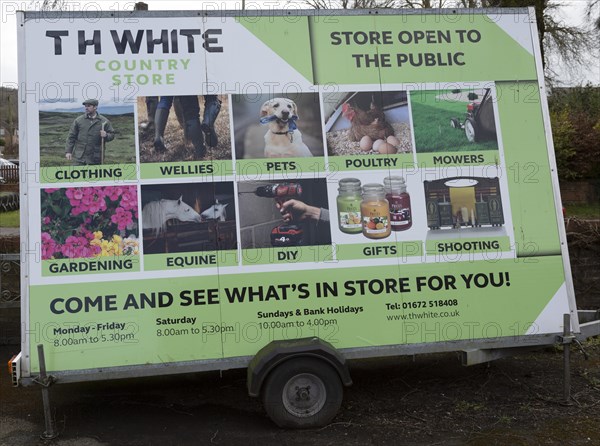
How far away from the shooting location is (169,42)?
16.2ft

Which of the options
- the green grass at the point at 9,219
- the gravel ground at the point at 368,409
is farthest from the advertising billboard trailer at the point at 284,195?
the green grass at the point at 9,219

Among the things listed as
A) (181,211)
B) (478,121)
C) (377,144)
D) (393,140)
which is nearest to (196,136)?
(181,211)

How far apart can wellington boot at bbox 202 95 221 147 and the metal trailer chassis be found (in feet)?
5.83

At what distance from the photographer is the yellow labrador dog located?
4.96 m

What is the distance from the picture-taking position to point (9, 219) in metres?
12.9

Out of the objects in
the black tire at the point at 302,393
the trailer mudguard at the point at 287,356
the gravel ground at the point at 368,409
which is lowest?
the gravel ground at the point at 368,409

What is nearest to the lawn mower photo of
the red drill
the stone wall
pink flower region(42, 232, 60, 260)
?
the red drill

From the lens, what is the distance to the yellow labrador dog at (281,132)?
496cm

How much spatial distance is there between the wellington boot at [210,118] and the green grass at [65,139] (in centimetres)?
60

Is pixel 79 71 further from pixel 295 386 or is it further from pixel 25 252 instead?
pixel 295 386

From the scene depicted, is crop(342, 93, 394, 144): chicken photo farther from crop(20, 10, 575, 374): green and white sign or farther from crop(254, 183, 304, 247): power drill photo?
crop(254, 183, 304, 247): power drill photo

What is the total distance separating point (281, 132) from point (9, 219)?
33.3ft

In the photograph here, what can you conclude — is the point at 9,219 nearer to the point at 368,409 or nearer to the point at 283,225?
the point at 283,225

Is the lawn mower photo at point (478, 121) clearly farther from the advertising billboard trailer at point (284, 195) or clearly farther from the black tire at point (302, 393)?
the black tire at point (302, 393)
